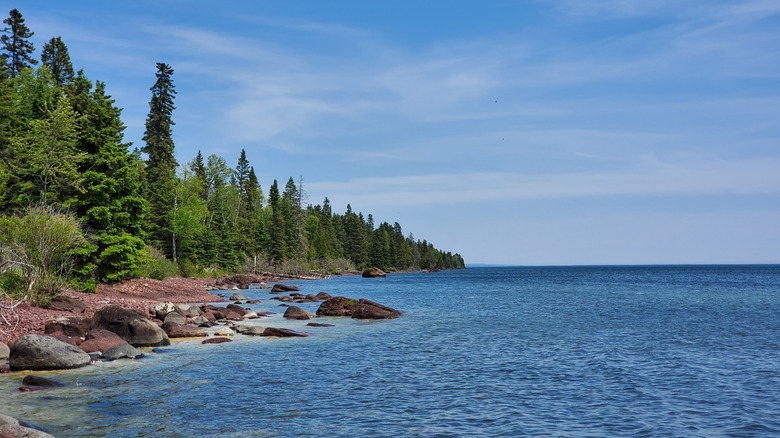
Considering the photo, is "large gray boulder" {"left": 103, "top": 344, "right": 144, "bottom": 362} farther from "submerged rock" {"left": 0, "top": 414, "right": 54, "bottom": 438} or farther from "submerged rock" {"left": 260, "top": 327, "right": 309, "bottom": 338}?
"submerged rock" {"left": 0, "top": 414, "right": 54, "bottom": 438}

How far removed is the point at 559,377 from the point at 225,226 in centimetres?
7738

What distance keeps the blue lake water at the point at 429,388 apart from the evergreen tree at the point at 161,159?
166 ft

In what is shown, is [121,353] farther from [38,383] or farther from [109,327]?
[38,383]

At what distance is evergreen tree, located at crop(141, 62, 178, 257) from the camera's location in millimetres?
74188

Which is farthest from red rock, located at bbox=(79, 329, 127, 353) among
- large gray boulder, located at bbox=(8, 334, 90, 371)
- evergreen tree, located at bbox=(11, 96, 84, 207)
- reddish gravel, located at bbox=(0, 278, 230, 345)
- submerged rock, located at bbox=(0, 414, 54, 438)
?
evergreen tree, located at bbox=(11, 96, 84, 207)

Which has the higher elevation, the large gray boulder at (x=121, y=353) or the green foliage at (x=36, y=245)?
the green foliage at (x=36, y=245)

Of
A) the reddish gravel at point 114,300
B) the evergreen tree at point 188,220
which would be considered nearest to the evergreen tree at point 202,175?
the evergreen tree at point 188,220

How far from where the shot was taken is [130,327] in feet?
80.6

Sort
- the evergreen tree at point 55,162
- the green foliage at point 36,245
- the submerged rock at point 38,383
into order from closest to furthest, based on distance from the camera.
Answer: the submerged rock at point 38,383 → the green foliage at point 36,245 → the evergreen tree at point 55,162

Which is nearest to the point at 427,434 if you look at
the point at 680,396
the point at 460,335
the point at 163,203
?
the point at 680,396

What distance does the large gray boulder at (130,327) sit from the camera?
2442 centimetres

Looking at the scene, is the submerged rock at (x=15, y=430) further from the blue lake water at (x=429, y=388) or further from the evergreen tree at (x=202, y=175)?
the evergreen tree at (x=202, y=175)

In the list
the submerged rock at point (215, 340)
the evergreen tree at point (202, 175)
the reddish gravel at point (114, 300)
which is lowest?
the submerged rock at point (215, 340)

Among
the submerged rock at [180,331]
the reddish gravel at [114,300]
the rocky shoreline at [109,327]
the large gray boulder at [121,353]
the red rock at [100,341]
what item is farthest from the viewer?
the submerged rock at [180,331]
